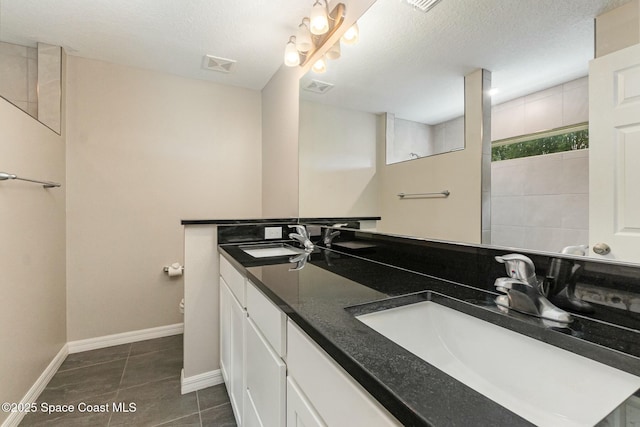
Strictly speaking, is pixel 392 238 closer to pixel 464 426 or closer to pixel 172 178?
pixel 464 426

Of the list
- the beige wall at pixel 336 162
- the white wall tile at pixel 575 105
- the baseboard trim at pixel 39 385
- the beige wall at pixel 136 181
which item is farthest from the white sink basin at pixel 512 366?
the beige wall at pixel 136 181

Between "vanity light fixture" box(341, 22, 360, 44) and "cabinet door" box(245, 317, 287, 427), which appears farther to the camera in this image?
"vanity light fixture" box(341, 22, 360, 44)

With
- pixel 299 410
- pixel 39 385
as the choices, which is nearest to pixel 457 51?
pixel 299 410

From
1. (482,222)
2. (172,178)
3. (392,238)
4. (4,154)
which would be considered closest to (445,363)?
(482,222)

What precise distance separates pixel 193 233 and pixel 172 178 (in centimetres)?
105

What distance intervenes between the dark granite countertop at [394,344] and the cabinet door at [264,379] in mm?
179

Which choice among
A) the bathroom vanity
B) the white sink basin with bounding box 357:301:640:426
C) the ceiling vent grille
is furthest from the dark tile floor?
the ceiling vent grille

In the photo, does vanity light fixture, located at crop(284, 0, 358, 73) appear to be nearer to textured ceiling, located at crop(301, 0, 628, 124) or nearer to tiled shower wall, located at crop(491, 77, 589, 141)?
textured ceiling, located at crop(301, 0, 628, 124)

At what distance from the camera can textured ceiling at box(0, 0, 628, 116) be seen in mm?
690

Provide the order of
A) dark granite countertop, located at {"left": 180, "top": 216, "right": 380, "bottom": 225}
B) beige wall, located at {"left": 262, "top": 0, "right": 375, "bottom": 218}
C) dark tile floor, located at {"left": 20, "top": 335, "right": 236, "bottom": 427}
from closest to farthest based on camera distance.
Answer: dark tile floor, located at {"left": 20, "top": 335, "right": 236, "bottom": 427}
dark granite countertop, located at {"left": 180, "top": 216, "right": 380, "bottom": 225}
beige wall, located at {"left": 262, "top": 0, "right": 375, "bottom": 218}

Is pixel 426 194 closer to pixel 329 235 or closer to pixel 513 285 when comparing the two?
pixel 513 285

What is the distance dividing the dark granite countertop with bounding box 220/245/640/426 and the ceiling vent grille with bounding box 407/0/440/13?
38.4 inches

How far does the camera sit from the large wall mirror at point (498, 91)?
634 mm

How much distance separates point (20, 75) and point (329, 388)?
2.92 meters
